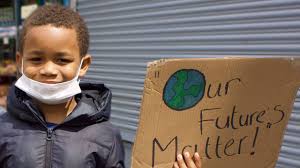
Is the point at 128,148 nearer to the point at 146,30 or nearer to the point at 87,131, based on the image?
the point at 146,30

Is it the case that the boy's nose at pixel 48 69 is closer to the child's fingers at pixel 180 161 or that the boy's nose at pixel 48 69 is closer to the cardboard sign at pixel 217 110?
the cardboard sign at pixel 217 110

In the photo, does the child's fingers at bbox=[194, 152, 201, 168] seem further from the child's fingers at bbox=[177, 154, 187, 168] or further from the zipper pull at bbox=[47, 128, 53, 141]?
the zipper pull at bbox=[47, 128, 53, 141]

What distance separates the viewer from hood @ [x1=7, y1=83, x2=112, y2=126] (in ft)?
5.45

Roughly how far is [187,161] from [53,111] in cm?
58

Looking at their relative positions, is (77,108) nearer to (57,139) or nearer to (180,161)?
(57,139)

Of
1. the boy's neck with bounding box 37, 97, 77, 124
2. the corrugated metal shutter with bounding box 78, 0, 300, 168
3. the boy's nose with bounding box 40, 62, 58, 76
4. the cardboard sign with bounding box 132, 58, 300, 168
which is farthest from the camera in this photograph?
the corrugated metal shutter with bounding box 78, 0, 300, 168

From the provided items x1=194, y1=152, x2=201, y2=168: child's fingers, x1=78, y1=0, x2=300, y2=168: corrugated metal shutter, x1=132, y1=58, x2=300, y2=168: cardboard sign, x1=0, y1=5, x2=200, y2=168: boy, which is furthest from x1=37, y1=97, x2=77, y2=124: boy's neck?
x1=78, y1=0, x2=300, y2=168: corrugated metal shutter

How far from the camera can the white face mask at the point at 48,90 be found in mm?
1637

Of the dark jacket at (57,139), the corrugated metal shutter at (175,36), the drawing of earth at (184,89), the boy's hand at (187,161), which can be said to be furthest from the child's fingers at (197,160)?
the corrugated metal shutter at (175,36)

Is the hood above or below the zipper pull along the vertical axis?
above

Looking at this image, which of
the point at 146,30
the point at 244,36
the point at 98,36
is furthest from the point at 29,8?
the point at 244,36

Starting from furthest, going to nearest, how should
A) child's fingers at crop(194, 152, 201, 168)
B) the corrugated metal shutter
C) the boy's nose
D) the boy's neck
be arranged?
the corrugated metal shutter
the boy's neck
the boy's nose
child's fingers at crop(194, 152, 201, 168)

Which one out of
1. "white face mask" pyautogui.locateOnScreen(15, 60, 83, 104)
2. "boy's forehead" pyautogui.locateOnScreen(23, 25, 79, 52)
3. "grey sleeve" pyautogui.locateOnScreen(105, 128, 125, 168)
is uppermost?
"boy's forehead" pyautogui.locateOnScreen(23, 25, 79, 52)

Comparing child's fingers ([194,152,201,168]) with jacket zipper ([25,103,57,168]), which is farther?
jacket zipper ([25,103,57,168])
